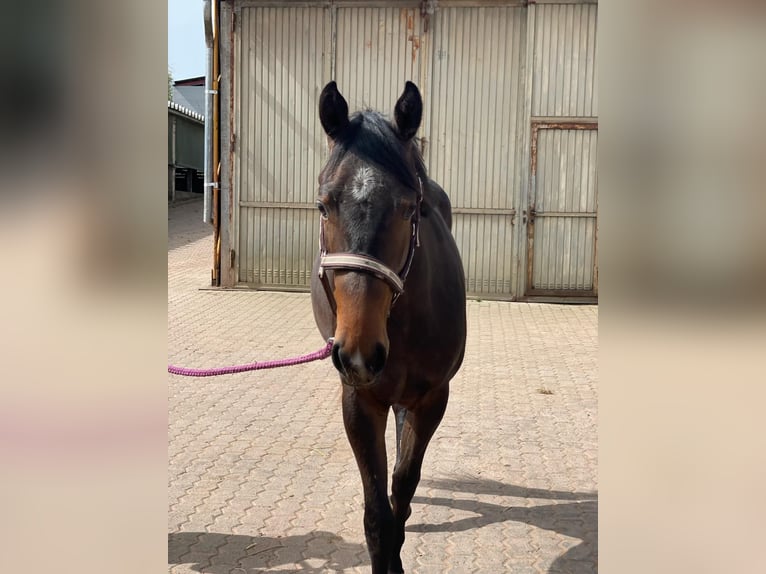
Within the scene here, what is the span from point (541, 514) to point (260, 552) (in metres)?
1.54

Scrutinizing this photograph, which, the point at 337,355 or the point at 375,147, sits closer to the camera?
the point at 337,355

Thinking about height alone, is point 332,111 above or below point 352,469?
above

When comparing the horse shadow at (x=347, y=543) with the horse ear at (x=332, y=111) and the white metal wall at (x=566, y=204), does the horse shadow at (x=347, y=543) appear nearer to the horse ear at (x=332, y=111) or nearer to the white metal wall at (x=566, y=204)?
the horse ear at (x=332, y=111)

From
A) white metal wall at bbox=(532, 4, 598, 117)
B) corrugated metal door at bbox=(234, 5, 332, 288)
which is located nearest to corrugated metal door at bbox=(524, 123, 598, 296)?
white metal wall at bbox=(532, 4, 598, 117)

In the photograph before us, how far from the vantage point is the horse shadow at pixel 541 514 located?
3.30 meters

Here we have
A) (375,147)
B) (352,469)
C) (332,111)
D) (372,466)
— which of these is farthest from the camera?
(352,469)

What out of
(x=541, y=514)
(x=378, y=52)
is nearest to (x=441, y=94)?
(x=378, y=52)

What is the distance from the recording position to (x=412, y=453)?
3068 mm

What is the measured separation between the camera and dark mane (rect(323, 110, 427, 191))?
2277 mm

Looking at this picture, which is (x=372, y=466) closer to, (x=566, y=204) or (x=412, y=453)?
(x=412, y=453)
